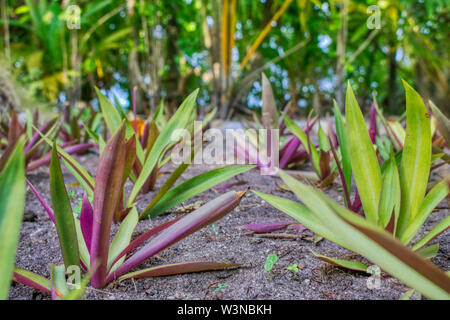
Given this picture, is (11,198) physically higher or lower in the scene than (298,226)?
higher

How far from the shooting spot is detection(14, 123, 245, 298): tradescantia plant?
533mm

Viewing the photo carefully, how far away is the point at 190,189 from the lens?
86 cm

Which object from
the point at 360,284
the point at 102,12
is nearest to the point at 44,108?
the point at 102,12

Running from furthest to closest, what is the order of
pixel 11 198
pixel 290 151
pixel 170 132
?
1. pixel 290 151
2. pixel 170 132
3. pixel 11 198

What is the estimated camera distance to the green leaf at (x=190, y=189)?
2.73 ft

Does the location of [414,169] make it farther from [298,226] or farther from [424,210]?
[298,226]

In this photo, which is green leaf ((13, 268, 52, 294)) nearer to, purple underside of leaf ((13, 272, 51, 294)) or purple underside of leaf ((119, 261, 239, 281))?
purple underside of leaf ((13, 272, 51, 294))

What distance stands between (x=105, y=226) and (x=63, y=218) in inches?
2.7

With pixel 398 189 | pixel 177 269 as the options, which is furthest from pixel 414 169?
pixel 177 269

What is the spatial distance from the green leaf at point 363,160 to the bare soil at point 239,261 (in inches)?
4.8

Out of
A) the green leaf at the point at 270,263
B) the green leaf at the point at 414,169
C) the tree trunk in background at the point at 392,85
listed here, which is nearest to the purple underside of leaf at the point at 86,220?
the green leaf at the point at 270,263

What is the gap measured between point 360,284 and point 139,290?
1.17 feet

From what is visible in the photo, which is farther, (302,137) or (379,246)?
(302,137)
